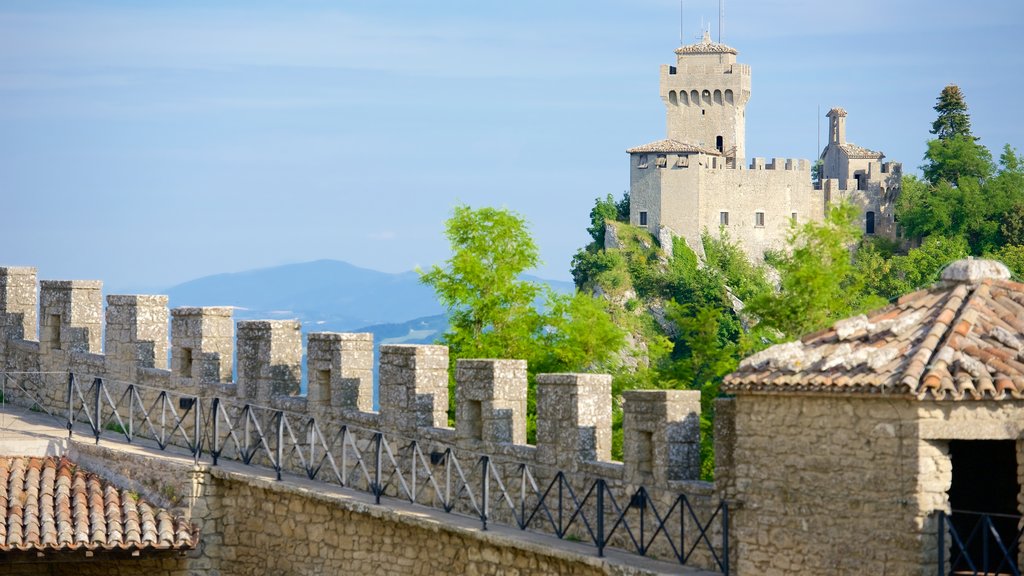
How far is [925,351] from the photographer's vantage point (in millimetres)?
12406

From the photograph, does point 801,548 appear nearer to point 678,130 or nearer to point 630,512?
point 630,512

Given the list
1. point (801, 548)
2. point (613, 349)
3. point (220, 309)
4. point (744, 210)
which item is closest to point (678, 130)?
point (744, 210)

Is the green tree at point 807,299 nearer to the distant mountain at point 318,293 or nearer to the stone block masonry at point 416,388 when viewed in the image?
the stone block masonry at point 416,388

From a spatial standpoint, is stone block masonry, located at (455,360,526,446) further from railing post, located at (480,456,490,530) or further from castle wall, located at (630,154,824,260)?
castle wall, located at (630,154,824,260)

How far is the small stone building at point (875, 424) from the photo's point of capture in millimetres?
12172

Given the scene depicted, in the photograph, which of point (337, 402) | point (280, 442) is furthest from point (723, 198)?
point (280, 442)

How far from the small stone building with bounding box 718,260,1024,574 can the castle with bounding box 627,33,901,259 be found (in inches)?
2709

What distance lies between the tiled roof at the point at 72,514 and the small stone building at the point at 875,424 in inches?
266

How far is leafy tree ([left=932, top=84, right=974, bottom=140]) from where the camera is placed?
9731cm

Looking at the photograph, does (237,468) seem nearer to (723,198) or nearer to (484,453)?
(484,453)

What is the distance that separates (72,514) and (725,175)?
7400 centimetres

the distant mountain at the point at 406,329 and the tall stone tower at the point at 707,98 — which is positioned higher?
the tall stone tower at the point at 707,98

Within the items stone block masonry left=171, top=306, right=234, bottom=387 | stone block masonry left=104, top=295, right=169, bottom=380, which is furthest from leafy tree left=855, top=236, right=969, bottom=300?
stone block masonry left=171, top=306, right=234, bottom=387

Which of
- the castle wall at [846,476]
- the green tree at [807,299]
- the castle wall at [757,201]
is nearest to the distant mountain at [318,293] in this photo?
the castle wall at [757,201]
